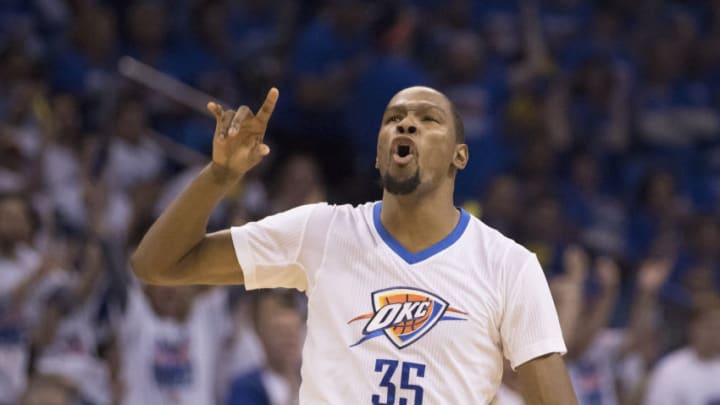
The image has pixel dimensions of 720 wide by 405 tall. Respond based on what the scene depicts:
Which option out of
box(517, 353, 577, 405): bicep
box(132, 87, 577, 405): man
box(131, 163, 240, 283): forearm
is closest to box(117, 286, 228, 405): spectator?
box(132, 87, 577, 405): man

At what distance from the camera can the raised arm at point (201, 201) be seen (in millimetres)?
3553

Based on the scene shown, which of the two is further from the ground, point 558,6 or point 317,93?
point 558,6

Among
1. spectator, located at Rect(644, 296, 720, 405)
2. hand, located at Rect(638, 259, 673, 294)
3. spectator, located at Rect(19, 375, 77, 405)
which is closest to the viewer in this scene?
spectator, located at Rect(19, 375, 77, 405)

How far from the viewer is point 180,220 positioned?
359cm

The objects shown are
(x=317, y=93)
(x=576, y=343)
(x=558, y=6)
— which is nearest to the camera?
(x=576, y=343)

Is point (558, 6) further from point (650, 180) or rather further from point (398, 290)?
point (398, 290)

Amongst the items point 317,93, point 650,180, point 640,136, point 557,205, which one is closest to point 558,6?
point 640,136

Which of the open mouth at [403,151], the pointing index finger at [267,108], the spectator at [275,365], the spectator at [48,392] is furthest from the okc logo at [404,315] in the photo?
the spectator at [48,392]

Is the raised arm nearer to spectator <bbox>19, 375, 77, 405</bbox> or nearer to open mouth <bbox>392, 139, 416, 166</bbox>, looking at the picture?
open mouth <bbox>392, 139, 416, 166</bbox>

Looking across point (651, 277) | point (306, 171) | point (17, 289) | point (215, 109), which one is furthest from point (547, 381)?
point (651, 277)

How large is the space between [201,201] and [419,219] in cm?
65

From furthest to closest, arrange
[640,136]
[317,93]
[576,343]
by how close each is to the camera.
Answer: [640,136], [317,93], [576,343]

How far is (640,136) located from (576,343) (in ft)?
11.7

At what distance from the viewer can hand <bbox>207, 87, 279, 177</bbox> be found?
3543 mm
